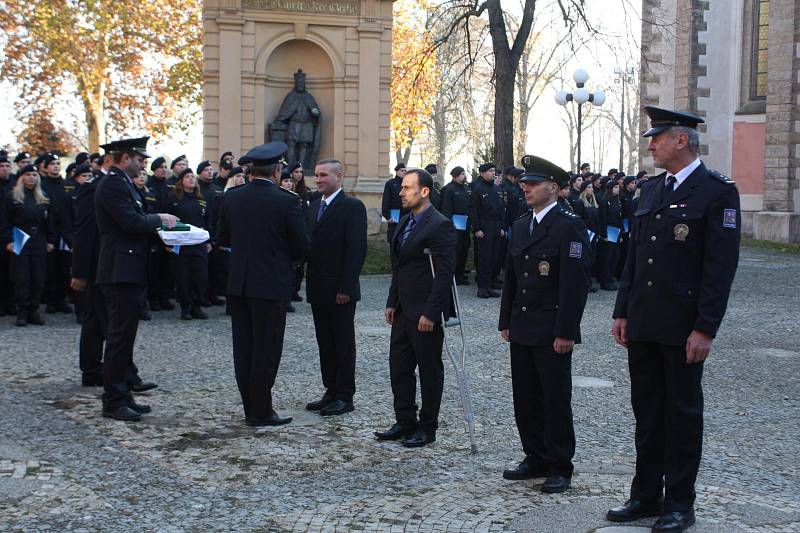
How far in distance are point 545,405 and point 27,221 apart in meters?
8.73

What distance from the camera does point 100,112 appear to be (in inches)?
1629

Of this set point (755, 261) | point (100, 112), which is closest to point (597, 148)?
point (100, 112)

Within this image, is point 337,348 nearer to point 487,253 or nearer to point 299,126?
point 487,253

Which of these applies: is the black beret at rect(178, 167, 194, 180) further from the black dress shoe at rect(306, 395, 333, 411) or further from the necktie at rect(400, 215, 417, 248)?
the necktie at rect(400, 215, 417, 248)

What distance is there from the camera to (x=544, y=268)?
623cm

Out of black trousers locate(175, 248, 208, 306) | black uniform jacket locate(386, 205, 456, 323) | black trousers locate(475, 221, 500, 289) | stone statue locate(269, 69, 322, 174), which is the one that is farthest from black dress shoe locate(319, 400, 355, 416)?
stone statue locate(269, 69, 322, 174)

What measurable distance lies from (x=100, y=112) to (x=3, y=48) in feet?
14.0

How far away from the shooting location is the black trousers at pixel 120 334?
309 inches

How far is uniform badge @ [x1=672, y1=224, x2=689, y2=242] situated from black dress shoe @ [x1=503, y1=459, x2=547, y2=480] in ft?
5.88

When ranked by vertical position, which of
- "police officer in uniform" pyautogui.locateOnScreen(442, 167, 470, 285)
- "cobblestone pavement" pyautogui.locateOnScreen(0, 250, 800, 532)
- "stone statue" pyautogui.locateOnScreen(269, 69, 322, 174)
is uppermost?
"stone statue" pyautogui.locateOnScreen(269, 69, 322, 174)

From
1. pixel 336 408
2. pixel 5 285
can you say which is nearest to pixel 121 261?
pixel 336 408

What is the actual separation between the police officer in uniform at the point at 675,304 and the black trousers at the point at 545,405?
0.62 metres

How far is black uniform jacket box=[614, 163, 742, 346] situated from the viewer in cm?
522

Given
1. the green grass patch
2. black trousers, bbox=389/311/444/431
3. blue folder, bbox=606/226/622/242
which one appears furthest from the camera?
the green grass patch
